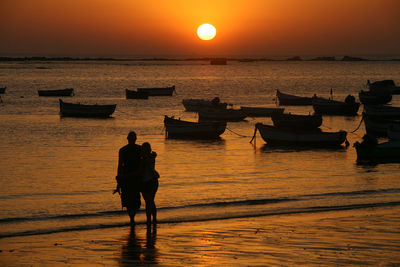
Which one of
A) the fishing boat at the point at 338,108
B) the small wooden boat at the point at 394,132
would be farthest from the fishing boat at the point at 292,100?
the small wooden boat at the point at 394,132

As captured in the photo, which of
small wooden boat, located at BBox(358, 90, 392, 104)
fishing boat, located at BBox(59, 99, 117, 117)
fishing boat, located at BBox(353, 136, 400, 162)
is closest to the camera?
fishing boat, located at BBox(353, 136, 400, 162)

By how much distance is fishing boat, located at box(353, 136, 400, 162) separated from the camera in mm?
27375

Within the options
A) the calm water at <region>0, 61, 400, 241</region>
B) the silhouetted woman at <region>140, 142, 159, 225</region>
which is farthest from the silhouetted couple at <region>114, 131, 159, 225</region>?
the calm water at <region>0, 61, 400, 241</region>

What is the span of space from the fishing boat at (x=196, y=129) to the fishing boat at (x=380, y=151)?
1251cm

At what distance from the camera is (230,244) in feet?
39.7

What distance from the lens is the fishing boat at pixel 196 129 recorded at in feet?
125

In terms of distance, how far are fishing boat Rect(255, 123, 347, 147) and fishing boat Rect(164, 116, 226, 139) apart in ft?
13.0

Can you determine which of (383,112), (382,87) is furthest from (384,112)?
(382,87)

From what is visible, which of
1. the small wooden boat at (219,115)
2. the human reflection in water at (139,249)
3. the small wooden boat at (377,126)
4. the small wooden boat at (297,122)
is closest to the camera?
the human reflection in water at (139,249)

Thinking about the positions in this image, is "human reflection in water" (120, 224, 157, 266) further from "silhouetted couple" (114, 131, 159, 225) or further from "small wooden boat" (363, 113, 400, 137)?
"small wooden boat" (363, 113, 400, 137)

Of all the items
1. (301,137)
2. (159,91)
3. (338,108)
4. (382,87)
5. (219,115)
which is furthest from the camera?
(159,91)

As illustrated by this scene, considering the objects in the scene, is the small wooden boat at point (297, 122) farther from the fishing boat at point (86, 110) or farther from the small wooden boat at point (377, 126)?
the fishing boat at point (86, 110)

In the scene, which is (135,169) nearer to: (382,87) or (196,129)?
(196,129)

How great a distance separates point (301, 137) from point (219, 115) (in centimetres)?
1673
